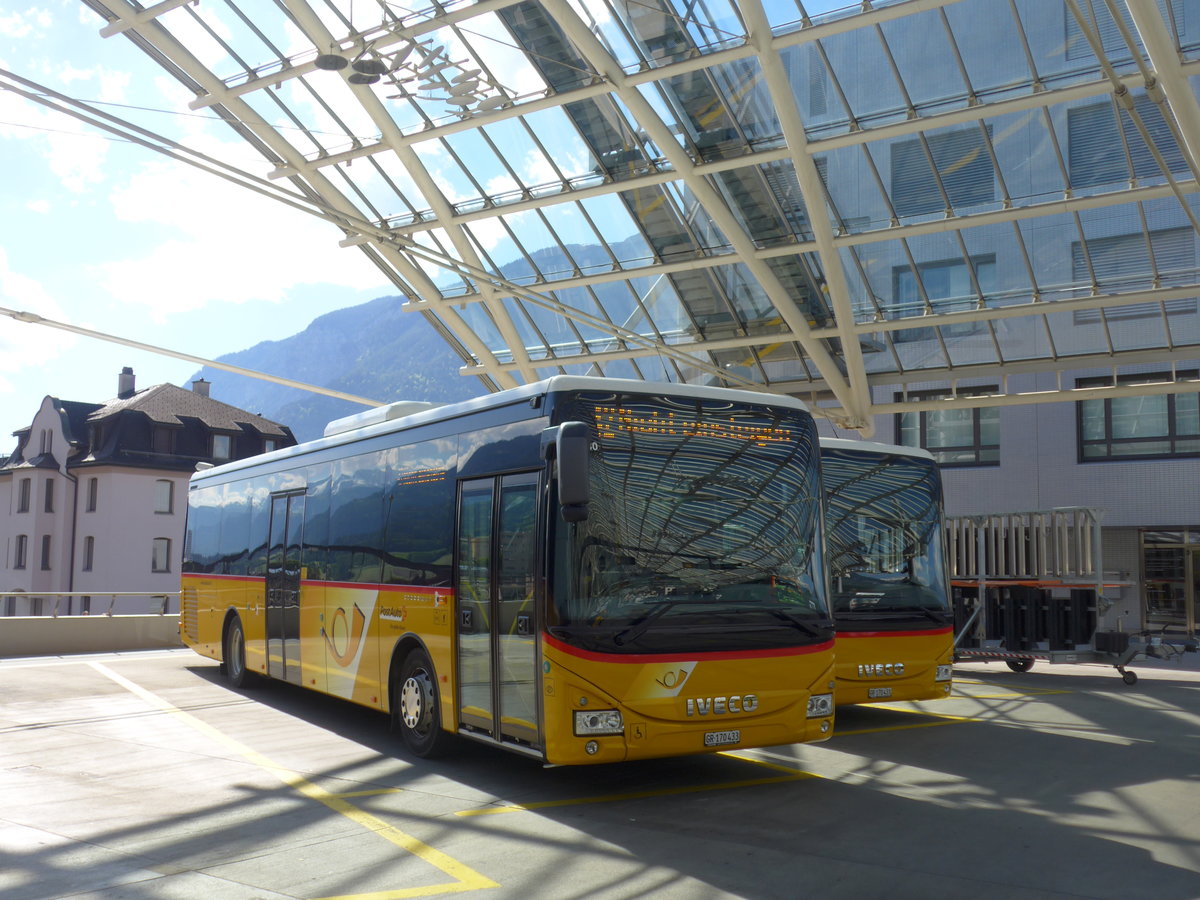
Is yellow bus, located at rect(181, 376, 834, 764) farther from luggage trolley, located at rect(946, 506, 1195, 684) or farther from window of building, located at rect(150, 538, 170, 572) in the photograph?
window of building, located at rect(150, 538, 170, 572)

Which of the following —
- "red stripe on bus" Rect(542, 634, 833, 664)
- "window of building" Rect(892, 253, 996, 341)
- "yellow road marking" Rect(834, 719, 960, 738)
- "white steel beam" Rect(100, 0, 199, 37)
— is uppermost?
"white steel beam" Rect(100, 0, 199, 37)

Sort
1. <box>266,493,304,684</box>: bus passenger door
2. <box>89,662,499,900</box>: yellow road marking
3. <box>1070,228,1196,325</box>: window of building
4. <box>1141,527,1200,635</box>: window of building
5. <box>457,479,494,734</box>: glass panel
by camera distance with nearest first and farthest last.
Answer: <box>89,662,499,900</box>: yellow road marking
<box>457,479,494,734</box>: glass panel
<box>266,493,304,684</box>: bus passenger door
<box>1070,228,1196,325</box>: window of building
<box>1141,527,1200,635</box>: window of building

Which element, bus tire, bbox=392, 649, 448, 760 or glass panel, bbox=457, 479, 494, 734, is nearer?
glass panel, bbox=457, 479, 494, 734

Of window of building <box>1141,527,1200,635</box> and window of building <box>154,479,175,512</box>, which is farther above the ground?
window of building <box>154,479,175,512</box>

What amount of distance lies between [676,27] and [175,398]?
147ft

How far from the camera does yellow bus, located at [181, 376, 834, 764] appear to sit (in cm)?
793

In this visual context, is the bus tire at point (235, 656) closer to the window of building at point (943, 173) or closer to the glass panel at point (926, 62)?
the glass panel at point (926, 62)

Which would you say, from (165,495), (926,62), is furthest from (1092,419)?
(165,495)

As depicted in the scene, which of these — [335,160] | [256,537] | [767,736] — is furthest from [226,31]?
[767,736]

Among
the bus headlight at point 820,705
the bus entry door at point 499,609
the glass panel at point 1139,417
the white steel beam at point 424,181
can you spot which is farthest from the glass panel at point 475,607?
the glass panel at point 1139,417

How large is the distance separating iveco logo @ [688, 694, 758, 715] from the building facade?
145 ft

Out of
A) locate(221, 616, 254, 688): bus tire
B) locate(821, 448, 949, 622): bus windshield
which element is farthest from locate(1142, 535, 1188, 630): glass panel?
locate(221, 616, 254, 688): bus tire

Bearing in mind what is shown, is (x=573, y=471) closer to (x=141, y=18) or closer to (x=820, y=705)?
(x=820, y=705)

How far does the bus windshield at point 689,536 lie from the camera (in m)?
7.98
